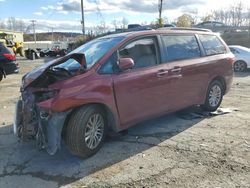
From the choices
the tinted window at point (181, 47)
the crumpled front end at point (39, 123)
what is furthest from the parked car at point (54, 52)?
the crumpled front end at point (39, 123)

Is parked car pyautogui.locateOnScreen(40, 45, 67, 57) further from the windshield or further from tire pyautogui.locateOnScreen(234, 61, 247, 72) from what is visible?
the windshield

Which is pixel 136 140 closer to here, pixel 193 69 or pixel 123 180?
pixel 123 180

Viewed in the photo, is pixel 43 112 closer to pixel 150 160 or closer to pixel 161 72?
pixel 150 160

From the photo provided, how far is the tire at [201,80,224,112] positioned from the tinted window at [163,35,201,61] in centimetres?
86

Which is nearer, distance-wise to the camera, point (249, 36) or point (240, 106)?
point (240, 106)

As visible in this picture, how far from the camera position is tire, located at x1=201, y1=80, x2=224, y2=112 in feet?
23.6

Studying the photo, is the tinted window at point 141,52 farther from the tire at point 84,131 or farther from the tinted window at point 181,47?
the tire at point 84,131

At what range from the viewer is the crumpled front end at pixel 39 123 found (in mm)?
4535

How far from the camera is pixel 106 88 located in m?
4.96

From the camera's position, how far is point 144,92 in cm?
549

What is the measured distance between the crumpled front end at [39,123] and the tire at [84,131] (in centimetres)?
15

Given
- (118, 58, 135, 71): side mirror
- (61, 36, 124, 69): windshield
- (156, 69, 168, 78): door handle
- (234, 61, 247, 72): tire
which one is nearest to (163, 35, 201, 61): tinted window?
(156, 69, 168, 78): door handle

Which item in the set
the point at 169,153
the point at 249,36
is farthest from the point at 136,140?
the point at 249,36

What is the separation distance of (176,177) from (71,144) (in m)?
1.48
